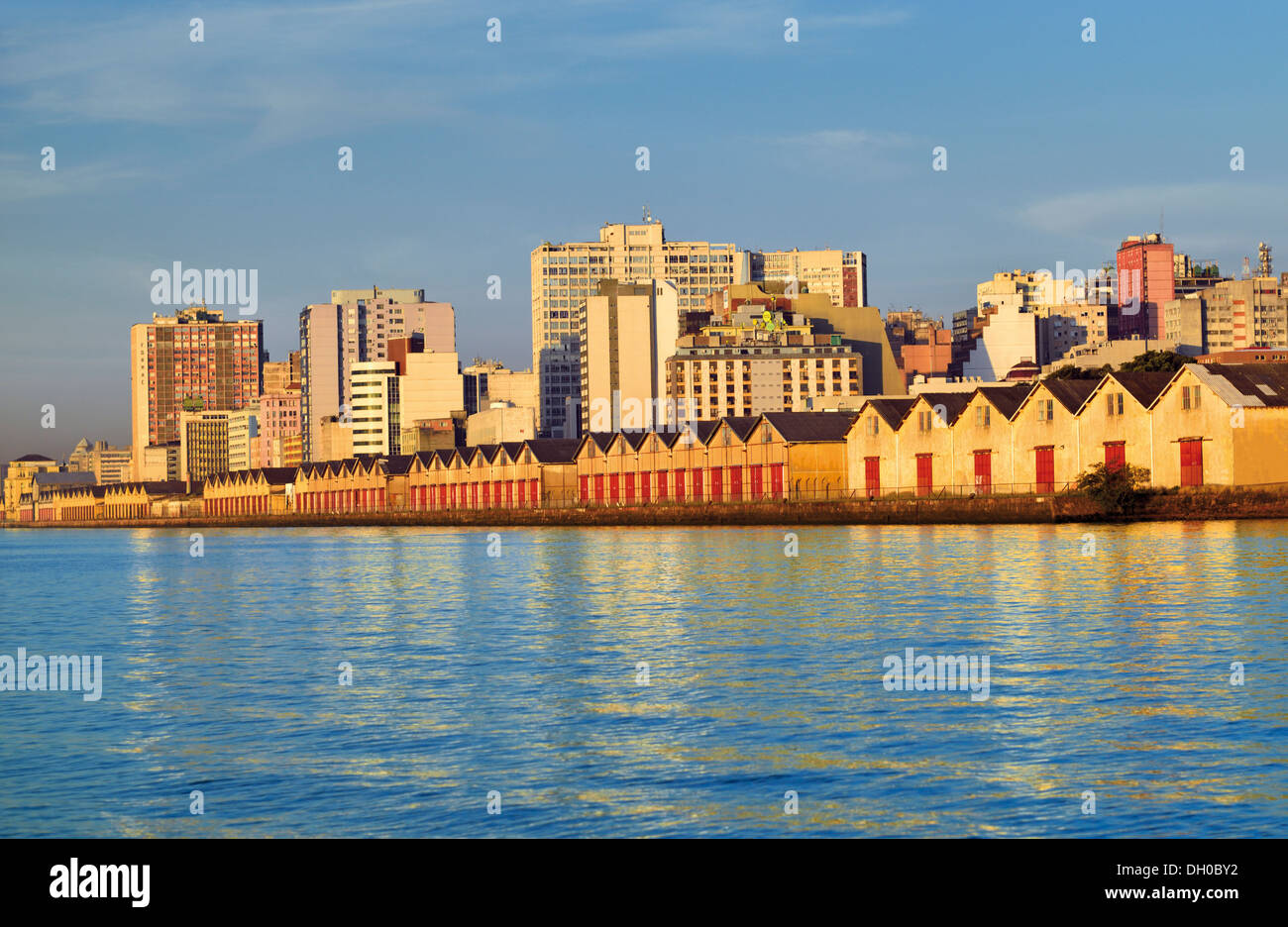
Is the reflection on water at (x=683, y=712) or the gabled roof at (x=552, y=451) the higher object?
the gabled roof at (x=552, y=451)

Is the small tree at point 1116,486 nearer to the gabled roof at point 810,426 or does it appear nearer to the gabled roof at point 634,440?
the gabled roof at point 810,426

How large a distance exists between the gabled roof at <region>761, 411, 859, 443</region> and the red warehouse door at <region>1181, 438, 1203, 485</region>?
35.2m

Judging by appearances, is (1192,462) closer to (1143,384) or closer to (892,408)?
(1143,384)

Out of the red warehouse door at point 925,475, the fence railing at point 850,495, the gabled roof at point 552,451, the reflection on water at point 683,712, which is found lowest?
the reflection on water at point 683,712

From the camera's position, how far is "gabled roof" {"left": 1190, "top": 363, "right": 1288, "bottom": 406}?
83.7m

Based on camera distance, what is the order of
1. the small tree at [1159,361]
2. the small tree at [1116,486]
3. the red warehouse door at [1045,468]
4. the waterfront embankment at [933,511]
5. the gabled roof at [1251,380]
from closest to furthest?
the waterfront embankment at [933,511] < the gabled roof at [1251,380] < the small tree at [1116,486] < the red warehouse door at [1045,468] < the small tree at [1159,361]

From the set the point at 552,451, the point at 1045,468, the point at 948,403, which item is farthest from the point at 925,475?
the point at 552,451

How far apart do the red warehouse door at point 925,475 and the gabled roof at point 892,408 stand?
442cm

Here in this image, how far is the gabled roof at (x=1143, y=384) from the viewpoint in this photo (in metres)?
88.1

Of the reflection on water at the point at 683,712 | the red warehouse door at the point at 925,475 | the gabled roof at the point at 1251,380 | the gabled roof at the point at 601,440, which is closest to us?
the reflection on water at the point at 683,712

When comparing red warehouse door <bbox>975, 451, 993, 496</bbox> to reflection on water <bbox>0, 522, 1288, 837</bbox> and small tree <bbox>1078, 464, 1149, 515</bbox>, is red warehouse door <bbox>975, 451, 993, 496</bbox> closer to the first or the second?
small tree <bbox>1078, 464, 1149, 515</bbox>

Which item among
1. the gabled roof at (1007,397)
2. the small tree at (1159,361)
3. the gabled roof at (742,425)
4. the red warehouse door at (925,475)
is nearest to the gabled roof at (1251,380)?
the gabled roof at (1007,397)
